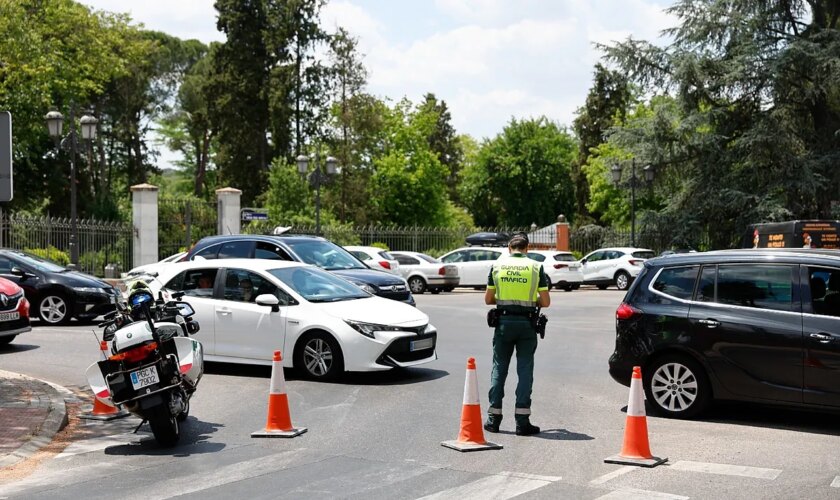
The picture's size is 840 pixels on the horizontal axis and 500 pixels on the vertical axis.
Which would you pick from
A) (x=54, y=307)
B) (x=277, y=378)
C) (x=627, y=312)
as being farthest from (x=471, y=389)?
(x=54, y=307)

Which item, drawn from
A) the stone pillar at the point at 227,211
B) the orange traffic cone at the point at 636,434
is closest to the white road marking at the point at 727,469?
the orange traffic cone at the point at 636,434

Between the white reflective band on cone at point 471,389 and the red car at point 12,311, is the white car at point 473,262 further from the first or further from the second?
the white reflective band on cone at point 471,389

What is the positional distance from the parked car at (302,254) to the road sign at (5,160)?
7.38m

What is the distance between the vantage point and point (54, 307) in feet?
62.2

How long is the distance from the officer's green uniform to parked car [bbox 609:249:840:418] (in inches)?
63.2

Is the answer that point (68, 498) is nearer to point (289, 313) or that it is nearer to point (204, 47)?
point (289, 313)

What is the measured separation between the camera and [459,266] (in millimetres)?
35781

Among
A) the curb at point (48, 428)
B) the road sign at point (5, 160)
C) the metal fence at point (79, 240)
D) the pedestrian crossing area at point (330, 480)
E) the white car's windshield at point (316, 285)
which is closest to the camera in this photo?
the pedestrian crossing area at point (330, 480)

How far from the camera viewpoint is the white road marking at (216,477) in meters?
6.96

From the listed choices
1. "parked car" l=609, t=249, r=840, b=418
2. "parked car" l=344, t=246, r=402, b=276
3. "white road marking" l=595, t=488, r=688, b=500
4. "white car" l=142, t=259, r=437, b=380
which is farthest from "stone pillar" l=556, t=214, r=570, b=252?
"white road marking" l=595, t=488, r=688, b=500

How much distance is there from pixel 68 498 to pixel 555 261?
30.2 metres

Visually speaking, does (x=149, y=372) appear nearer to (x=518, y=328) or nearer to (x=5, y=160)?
(x=5, y=160)

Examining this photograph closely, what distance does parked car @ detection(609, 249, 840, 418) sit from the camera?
921 cm

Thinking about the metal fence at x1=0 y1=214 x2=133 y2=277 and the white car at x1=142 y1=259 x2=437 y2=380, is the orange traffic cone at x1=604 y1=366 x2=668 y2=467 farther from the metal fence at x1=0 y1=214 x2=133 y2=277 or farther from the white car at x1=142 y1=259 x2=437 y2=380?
the metal fence at x1=0 y1=214 x2=133 y2=277
